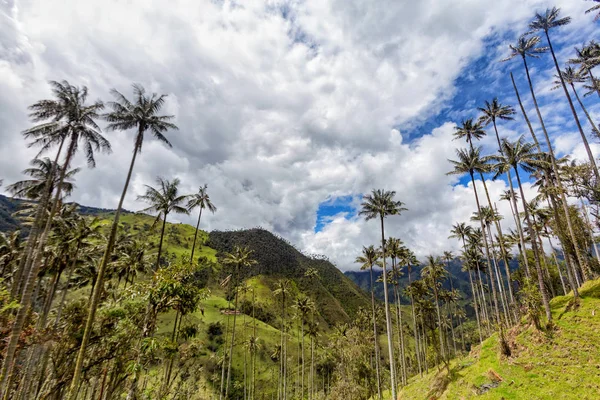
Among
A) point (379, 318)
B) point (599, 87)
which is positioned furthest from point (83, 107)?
point (379, 318)

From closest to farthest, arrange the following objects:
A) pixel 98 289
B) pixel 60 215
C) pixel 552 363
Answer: pixel 98 289
pixel 552 363
pixel 60 215

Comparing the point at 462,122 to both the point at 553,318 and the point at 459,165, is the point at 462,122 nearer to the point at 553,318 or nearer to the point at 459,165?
the point at 459,165

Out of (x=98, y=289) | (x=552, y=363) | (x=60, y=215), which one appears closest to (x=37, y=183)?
(x=60, y=215)

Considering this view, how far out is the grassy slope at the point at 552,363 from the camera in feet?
68.6

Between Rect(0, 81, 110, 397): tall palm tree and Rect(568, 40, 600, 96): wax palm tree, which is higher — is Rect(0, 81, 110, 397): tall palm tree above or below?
below

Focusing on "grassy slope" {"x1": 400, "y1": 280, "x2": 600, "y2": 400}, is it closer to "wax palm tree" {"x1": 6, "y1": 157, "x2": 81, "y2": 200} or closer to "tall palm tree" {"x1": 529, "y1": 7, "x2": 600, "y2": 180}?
"tall palm tree" {"x1": 529, "y1": 7, "x2": 600, "y2": 180}

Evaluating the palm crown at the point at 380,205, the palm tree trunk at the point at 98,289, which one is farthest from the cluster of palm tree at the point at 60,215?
the palm crown at the point at 380,205

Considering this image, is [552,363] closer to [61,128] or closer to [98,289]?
[98,289]

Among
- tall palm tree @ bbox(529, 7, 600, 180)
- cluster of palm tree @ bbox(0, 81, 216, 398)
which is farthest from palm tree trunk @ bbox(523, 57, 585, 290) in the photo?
cluster of palm tree @ bbox(0, 81, 216, 398)

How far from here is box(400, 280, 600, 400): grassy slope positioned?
20906 millimetres

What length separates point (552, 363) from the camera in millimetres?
23562

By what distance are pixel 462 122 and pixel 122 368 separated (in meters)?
52.9

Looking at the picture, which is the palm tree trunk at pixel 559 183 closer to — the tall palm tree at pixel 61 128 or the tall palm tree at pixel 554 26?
the tall palm tree at pixel 554 26

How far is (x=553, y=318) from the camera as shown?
28625 mm
